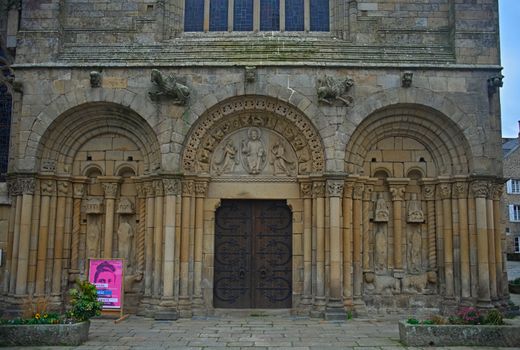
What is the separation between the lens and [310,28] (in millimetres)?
14531

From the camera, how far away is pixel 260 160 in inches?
541

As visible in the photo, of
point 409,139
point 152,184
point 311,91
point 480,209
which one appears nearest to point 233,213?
point 152,184

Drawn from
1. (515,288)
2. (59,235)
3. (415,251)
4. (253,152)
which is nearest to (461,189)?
(415,251)

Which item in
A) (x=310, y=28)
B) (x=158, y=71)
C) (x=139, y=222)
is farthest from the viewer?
(x=310, y=28)

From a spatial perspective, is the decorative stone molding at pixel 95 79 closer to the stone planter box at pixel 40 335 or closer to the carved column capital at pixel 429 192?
the stone planter box at pixel 40 335

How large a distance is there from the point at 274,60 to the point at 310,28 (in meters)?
1.81

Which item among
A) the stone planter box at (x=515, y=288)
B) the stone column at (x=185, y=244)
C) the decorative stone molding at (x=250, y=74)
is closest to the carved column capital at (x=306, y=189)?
the stone column at (x=185, y=244)

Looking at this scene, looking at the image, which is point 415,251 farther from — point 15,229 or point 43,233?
point 15,229

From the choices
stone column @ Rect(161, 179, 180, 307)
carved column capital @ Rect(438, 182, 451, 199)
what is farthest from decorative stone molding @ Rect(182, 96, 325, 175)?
carved column capital @ Rect(438, 182, 451, 199)

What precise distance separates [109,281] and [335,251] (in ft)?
17.6

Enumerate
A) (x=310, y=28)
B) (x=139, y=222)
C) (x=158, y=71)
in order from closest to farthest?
(x=158, y=71) → (x=139, y=222) → (x=310, y=28)

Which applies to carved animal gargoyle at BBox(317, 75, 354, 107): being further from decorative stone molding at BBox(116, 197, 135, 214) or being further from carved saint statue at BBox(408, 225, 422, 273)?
decorative stone molding at BBox(116, 197, 135, 214)

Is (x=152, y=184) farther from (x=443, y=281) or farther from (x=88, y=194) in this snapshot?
(x=443, y=281)

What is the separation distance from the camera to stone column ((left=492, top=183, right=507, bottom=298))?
12.8 metres
